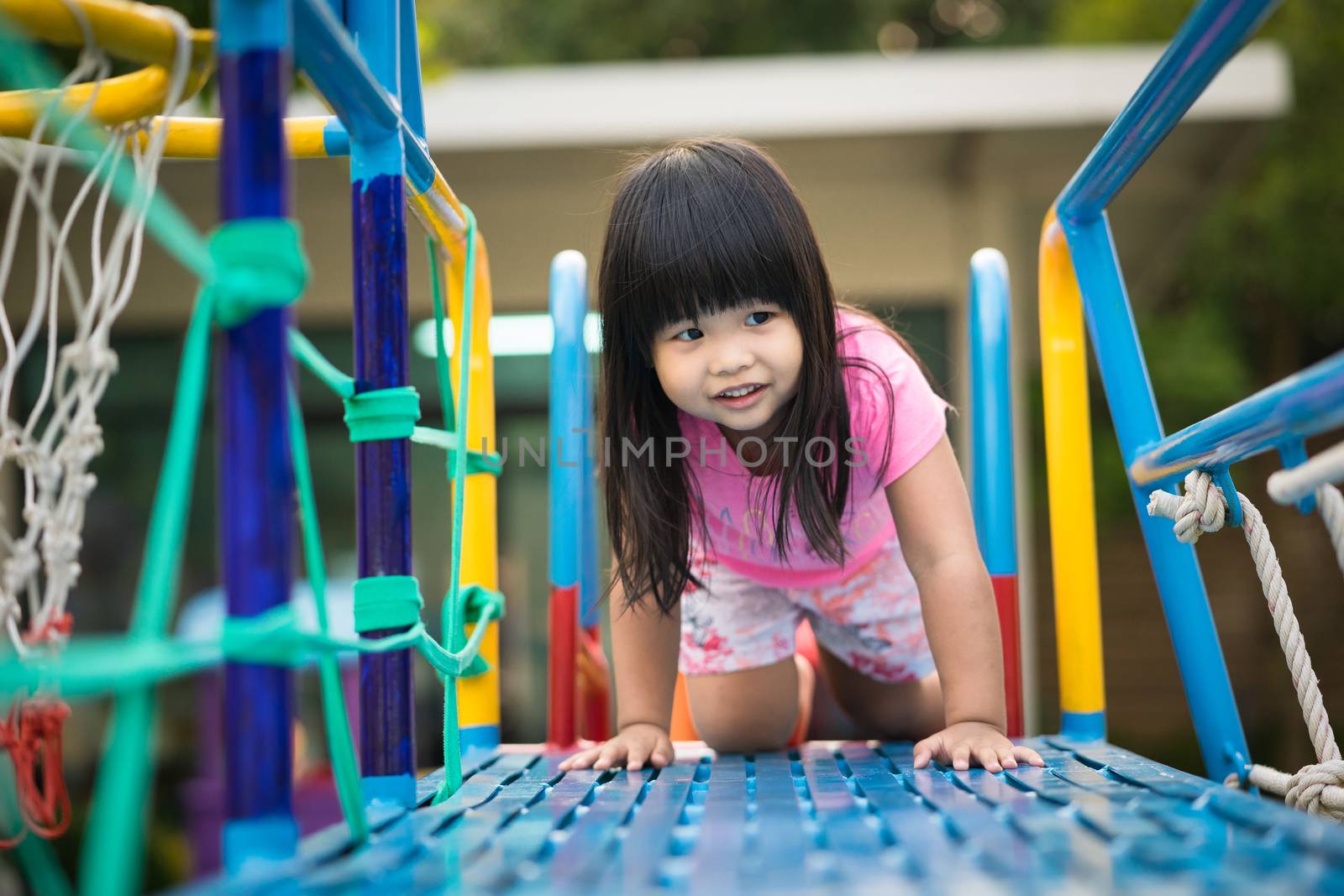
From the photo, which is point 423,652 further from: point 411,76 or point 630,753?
point 411,76

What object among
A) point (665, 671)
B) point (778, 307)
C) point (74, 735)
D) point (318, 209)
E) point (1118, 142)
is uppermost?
point (318, 209)

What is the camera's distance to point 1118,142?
1364 millimetres

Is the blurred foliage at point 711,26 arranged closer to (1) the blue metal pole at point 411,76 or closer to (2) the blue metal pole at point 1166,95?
(1) the blue metal pole at point 411,76

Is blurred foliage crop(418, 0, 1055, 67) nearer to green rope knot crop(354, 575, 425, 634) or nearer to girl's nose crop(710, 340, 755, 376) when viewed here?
girl's nose crop(710, 340, 755, 376)

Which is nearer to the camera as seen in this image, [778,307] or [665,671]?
[778,307]

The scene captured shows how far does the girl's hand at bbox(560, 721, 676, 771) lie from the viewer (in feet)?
5.06

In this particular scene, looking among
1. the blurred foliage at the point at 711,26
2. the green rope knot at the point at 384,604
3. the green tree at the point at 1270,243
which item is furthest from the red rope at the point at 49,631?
the blurred foliage at the point at 711,26

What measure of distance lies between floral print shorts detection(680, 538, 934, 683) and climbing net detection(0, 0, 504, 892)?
90 cm

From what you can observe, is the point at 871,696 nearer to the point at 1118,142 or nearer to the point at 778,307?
the point at 778,307

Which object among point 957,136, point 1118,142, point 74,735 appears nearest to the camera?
point 1118,142

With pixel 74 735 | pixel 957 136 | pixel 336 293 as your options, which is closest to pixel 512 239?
pixel 336 293

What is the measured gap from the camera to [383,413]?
1189 mm

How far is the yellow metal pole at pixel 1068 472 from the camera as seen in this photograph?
179cm

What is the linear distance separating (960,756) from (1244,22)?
2.63 ft
